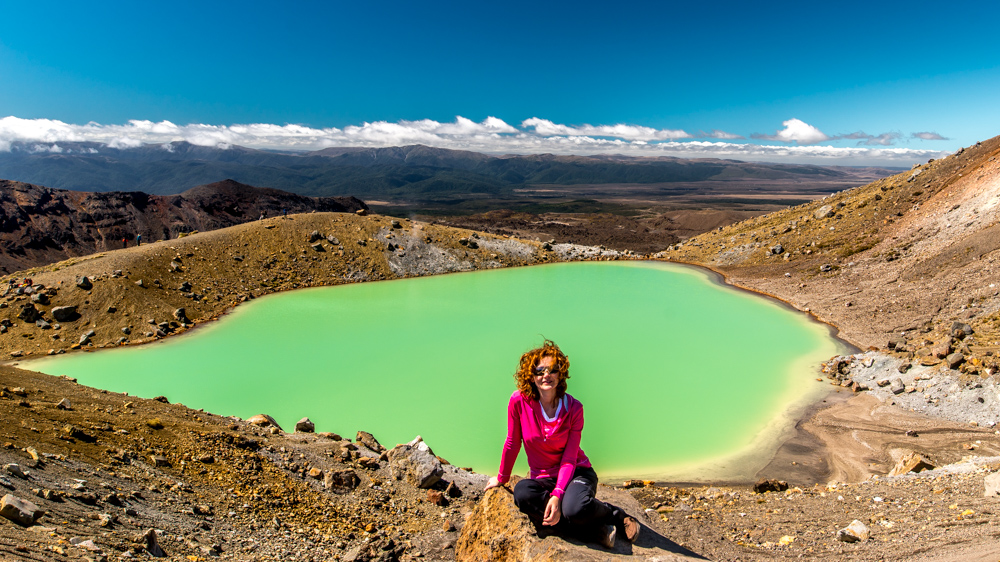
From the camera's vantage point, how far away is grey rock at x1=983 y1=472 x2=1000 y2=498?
6.87m

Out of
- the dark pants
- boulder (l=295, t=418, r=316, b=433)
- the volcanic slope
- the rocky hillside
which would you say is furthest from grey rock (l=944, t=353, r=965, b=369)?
the rocky hillside

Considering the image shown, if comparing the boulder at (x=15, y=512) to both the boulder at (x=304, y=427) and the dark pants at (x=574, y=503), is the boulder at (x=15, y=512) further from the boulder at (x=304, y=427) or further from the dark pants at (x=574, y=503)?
the boulder at (x=304, y=427)

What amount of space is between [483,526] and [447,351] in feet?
44.3

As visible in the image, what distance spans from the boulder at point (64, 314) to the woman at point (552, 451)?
24.4 m

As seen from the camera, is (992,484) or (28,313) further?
(28,313)

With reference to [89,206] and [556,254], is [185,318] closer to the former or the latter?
[556,254]

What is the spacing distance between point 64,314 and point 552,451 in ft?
81.4

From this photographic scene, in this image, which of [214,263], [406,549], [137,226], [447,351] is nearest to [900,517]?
[406,549]

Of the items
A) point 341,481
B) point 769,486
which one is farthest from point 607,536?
point 769,486

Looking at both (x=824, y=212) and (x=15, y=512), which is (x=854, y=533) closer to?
(x=15, y=512)

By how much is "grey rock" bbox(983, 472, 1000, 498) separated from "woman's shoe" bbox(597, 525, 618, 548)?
640 centimetres

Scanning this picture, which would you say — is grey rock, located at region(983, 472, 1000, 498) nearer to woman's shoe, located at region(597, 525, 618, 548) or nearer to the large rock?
woman's shoe, located at region(597, 525, 618, 548)

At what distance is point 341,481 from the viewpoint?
764 cm

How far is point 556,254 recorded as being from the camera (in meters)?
41.6
